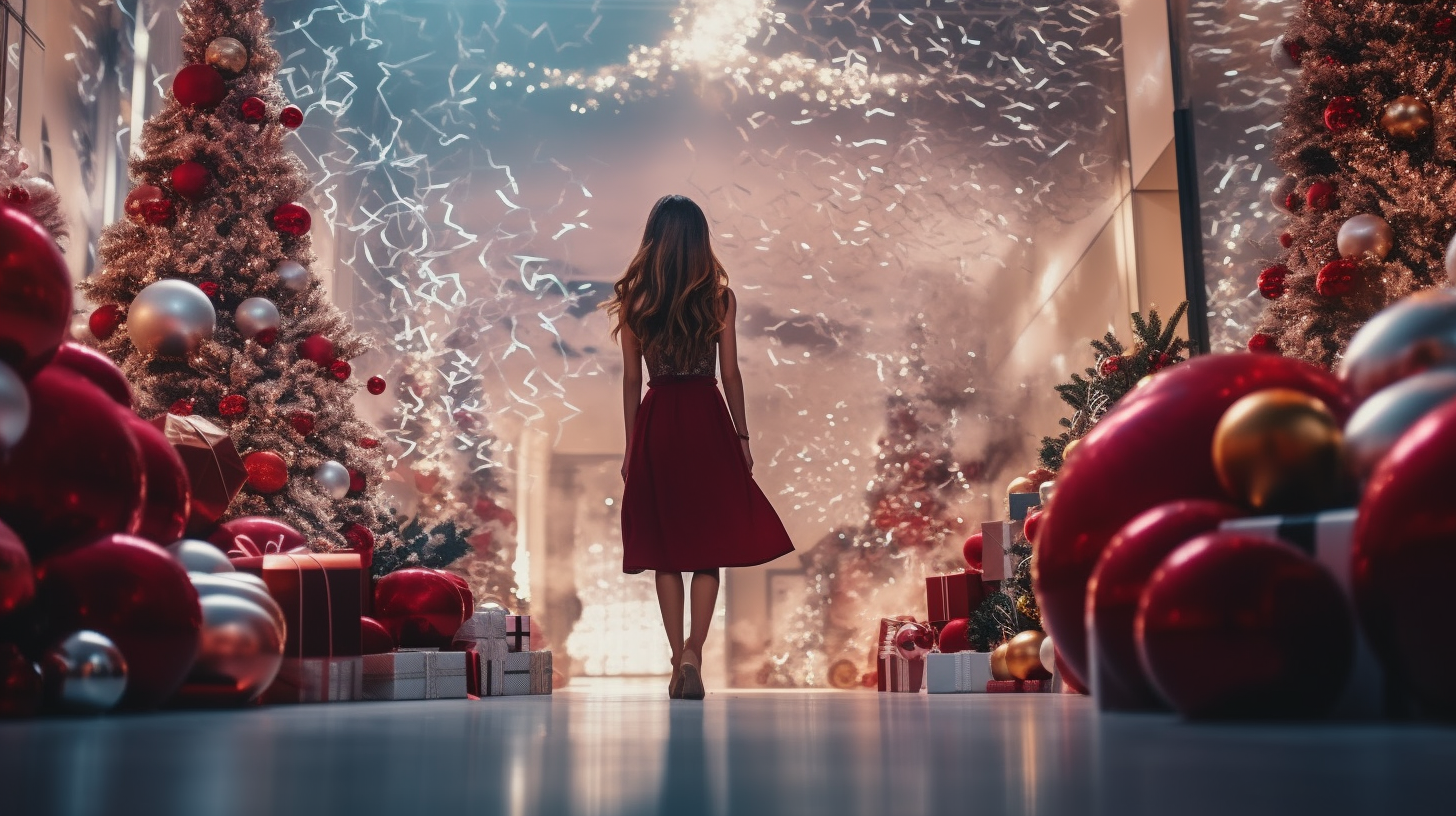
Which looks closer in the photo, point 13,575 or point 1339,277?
point 13,575

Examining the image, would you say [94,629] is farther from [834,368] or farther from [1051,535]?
[834,368]

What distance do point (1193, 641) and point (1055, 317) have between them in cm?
553

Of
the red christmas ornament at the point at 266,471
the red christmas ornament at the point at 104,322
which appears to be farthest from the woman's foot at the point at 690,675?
the red christmas ornament at the point at 104,322

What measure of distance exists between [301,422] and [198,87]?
138 centimetres

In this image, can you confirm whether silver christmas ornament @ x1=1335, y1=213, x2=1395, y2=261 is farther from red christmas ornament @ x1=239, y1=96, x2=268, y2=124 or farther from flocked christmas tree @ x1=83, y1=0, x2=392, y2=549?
red christmas ornament @ x1=239, y1=96, x2=268, y2=124

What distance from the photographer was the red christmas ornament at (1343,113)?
4.23 meters

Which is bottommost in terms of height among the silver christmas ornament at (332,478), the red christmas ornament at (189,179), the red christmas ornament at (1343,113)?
the silver christmas ornament at (332,478)

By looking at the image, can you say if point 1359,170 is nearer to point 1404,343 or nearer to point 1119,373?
point 1119,373

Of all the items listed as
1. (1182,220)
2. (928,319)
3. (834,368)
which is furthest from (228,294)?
(1182,220)

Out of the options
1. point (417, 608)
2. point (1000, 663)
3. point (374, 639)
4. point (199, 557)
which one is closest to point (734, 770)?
point (199, 557)

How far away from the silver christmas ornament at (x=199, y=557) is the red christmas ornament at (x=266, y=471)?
2202mm

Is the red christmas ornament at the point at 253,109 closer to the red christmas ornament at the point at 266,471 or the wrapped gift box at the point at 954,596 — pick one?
the red christmas ornament at the point at 266,471

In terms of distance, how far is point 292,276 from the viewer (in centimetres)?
508

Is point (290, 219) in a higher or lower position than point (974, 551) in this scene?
higher
